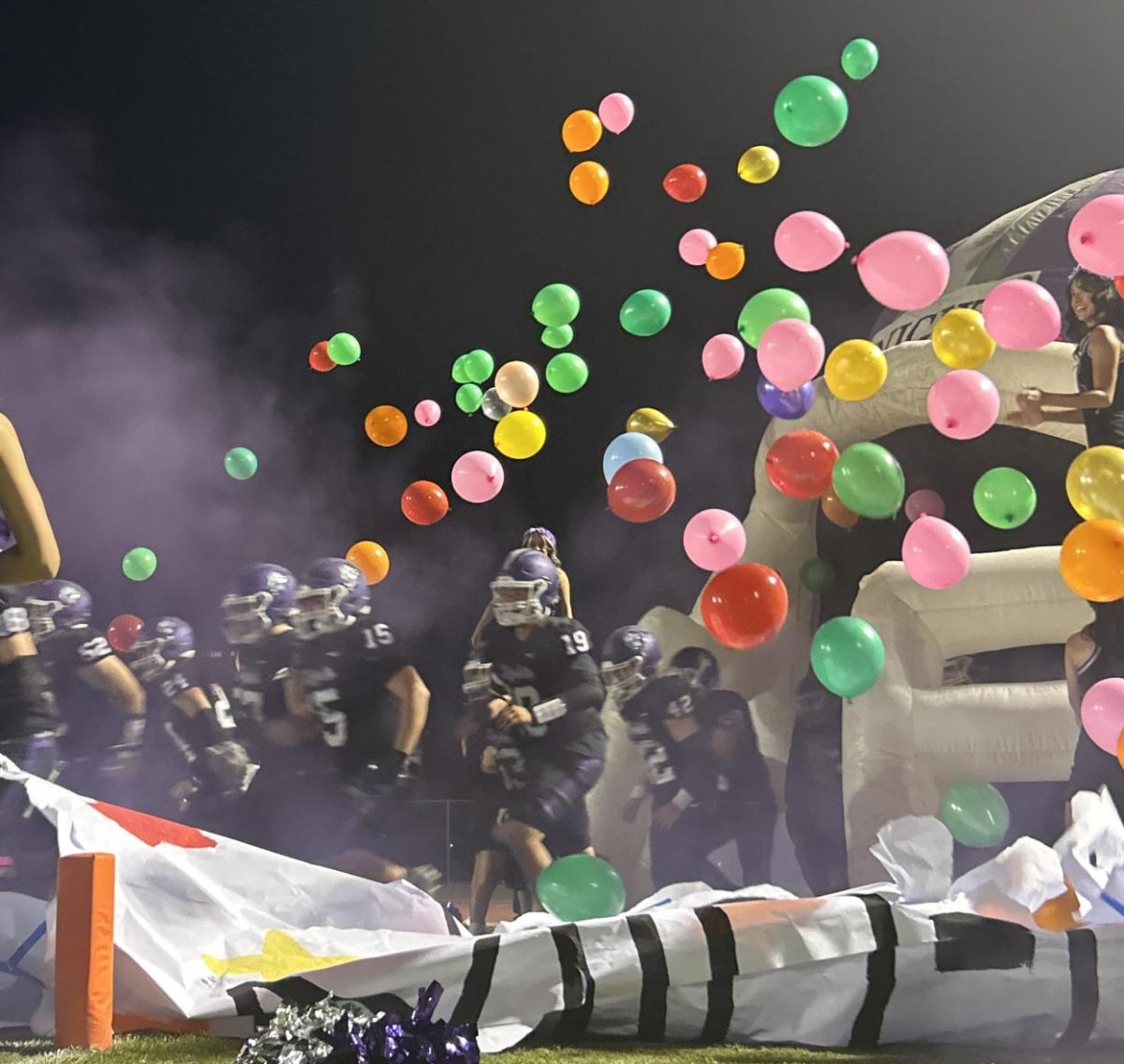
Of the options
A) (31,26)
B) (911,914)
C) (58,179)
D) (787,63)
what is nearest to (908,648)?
(911,914)

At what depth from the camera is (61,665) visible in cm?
329

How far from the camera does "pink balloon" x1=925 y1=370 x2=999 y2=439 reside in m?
2.94

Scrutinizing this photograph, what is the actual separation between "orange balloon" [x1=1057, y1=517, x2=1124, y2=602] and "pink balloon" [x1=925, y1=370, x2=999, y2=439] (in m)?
0.58

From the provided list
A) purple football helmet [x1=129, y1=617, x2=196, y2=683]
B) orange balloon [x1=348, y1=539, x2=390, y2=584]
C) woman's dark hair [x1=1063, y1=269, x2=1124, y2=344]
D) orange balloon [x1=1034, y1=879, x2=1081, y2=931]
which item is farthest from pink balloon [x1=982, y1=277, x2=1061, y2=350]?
purple football helmet [x1=129, y1=617, x2=196, y2=683]

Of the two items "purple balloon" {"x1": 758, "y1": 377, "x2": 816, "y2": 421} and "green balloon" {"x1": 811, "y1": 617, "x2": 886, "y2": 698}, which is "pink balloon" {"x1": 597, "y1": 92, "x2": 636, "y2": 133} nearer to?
"purple balloon" {"x1": 758, "y1": 377, "x2": 816, "y2": 421}

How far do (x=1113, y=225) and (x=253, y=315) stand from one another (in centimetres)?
Answer: 346

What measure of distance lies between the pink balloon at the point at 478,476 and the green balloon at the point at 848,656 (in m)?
1.42

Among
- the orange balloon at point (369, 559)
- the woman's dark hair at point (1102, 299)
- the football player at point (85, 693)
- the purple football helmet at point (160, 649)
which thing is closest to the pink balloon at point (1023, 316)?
the woman's dark hair at point (1102, 299)

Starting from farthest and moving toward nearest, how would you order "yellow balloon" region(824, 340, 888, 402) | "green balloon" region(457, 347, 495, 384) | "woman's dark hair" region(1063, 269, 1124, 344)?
1. "green balloon" region(457, 347, 495, 384)
2. "yellow balloon" region(824, 340, 888, 402)
3. "woman's dark hair" region(1063, 269, 1124, 344)

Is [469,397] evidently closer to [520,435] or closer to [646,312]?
[520,435]

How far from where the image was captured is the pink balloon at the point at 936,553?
281 cm

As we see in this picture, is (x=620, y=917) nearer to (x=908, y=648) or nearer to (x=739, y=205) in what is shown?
(x=908, y=648)

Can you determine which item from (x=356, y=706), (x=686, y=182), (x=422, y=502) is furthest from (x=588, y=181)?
(x=356, y=706)

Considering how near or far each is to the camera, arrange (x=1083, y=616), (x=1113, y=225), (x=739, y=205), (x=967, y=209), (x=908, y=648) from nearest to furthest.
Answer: (x=1113, y=225) < (x=1083, y=616) < (x=908, y=648) < (x=967, y=209) < (x=739, y=205)
